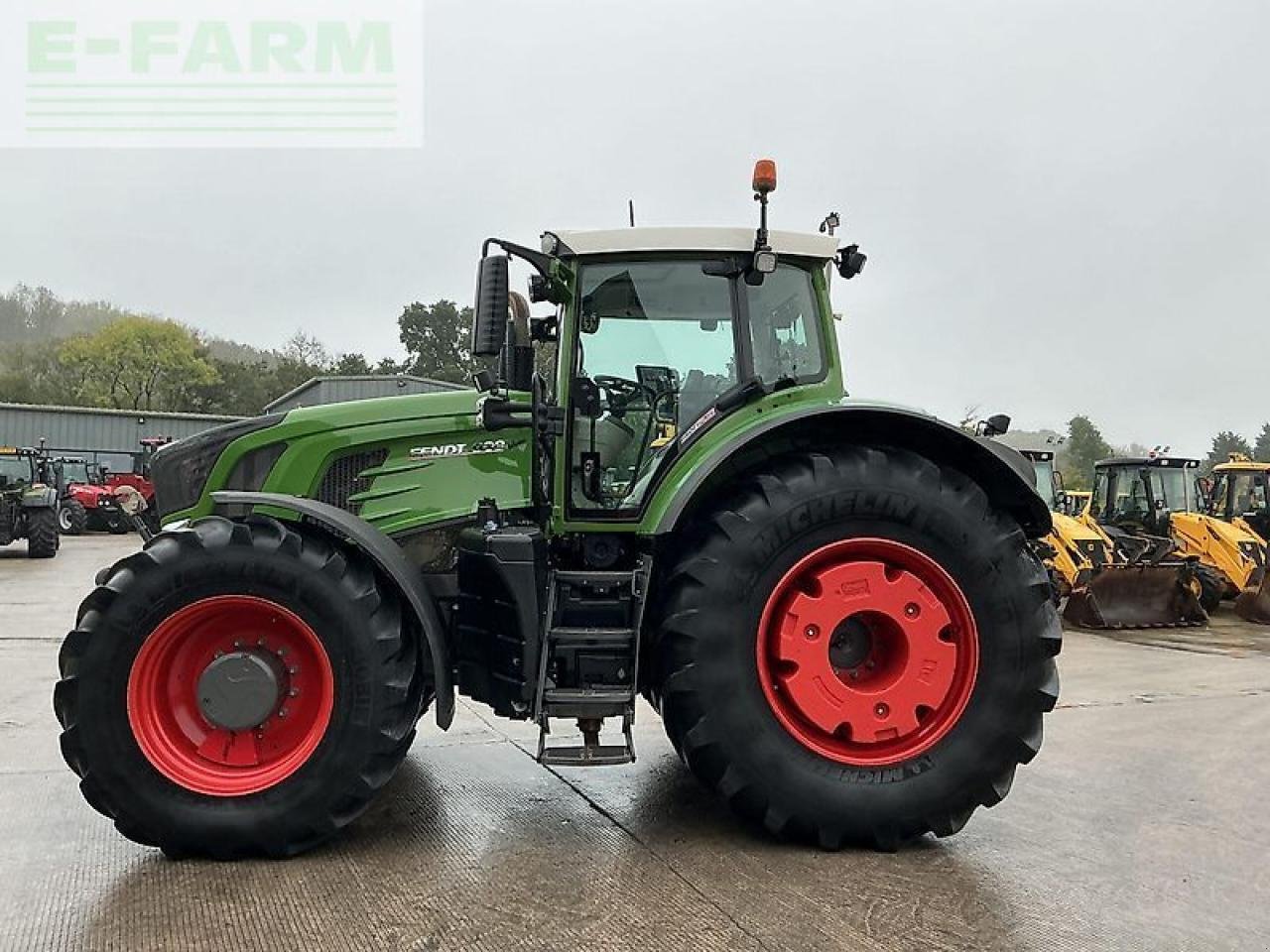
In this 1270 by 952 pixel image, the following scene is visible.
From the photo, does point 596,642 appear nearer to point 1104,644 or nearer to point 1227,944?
point 1227,944

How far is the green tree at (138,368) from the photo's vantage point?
51.0 m

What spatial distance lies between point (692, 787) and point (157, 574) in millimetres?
2246

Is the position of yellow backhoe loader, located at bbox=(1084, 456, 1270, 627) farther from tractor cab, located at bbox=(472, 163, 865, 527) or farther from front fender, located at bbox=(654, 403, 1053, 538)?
tractor cab, located at bbox=(472, 163, 865, 527)

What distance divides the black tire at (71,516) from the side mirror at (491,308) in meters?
25.1

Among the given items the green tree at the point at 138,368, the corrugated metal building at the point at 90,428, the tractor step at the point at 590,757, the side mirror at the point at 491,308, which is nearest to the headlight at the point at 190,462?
the side mirror at the point at 491,308

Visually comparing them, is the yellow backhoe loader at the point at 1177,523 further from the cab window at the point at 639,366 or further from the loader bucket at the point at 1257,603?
the cab window at the point at 639,366

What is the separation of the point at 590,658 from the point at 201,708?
1.31 metres

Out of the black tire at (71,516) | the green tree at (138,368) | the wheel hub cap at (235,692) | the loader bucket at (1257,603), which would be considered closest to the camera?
the wheel hub cap at (235,692)

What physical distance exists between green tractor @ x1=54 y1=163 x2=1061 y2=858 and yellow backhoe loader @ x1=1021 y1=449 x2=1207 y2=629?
768cm

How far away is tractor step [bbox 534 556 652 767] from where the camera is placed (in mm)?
3377

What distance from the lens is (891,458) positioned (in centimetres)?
352

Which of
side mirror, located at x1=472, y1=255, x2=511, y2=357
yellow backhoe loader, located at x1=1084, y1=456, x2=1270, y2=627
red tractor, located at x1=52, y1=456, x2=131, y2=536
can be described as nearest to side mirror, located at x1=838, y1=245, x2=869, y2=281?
side mirror, located at x1=472, y1=255, x2=511, y2=357

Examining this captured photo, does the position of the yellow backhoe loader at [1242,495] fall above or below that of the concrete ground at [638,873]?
above

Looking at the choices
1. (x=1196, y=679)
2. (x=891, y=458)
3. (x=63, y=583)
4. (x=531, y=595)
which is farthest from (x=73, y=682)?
(x=63, y=583)
